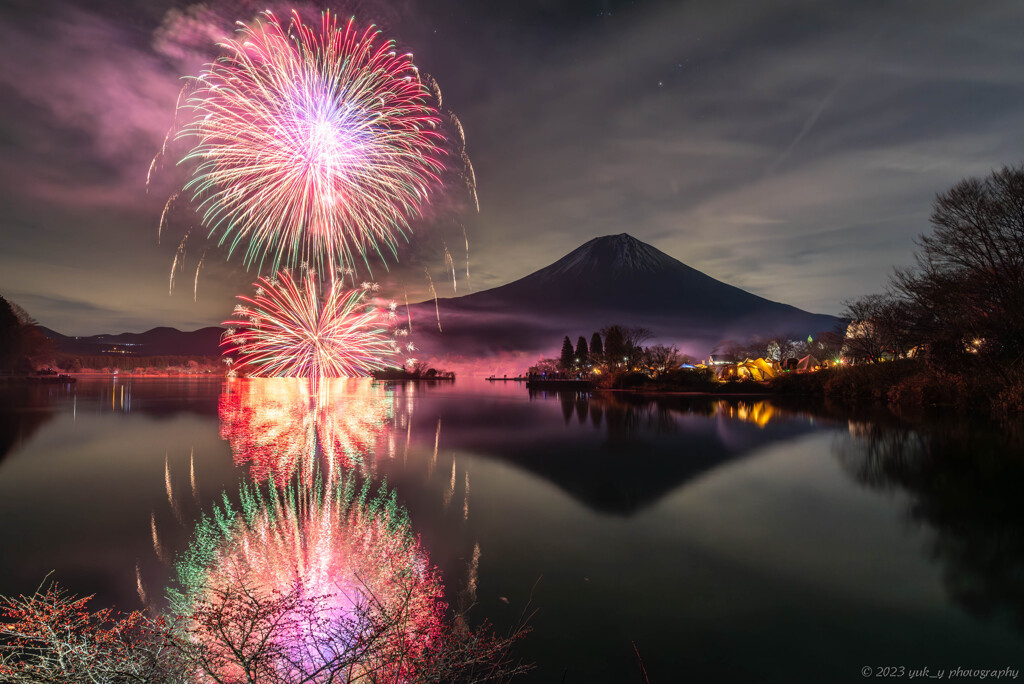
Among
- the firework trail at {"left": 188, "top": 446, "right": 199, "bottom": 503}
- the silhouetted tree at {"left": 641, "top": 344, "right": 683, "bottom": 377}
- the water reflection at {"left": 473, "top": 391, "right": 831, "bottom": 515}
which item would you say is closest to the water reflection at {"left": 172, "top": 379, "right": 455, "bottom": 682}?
the firework trail at {"left": 188, "top": 446, "right": 199, "bottom": 503}

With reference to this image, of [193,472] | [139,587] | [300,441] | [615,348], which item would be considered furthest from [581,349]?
[139,587]

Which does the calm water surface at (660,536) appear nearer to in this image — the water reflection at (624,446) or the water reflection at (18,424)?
the water reflection at (624,446)

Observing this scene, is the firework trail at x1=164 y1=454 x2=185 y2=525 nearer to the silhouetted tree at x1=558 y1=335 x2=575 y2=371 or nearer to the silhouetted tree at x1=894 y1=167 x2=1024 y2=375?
the silhouetted tree at x1=894 y1=167 x2=1024 y2=375

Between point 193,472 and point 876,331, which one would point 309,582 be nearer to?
point 193,472

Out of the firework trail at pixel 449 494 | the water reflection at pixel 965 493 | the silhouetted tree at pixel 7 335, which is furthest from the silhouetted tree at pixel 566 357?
the firework trail at pixel 449 494

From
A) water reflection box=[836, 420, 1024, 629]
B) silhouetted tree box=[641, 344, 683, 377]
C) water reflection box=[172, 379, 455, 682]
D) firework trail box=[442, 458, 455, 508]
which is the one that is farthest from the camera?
silhouetted tree box=[641, 344, 683, 377]
